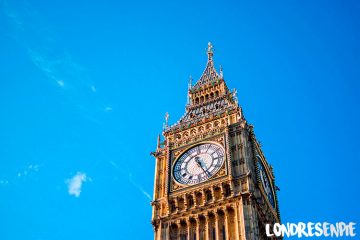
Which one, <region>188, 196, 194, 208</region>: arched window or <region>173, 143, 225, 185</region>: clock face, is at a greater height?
<region>173, 143, 225, 185</region>: clock face

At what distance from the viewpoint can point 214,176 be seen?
55.6 metres

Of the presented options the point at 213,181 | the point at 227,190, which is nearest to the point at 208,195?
the point at 213,181

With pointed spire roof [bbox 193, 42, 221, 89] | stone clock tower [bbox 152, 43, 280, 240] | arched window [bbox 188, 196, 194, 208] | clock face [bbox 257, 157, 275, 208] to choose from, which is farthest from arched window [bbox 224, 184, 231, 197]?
pointed spire roof [bbox 193, 42, 221, 89]

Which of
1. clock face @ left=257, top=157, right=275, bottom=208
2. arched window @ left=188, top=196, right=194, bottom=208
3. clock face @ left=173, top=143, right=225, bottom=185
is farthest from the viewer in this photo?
clock face @ left=257, top=157, right=275, bottom=208

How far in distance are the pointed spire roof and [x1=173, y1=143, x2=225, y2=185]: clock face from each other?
19.1m

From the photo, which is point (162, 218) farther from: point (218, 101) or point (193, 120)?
point (218, 101)

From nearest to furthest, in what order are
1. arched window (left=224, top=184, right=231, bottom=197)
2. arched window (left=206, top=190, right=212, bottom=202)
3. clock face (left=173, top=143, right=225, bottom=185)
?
arched window (left=224, top=184, right=231, bottom=197) < arched window (left=206, top=190, right=212, bottom=202) < clock face (left=173, top=143, right=225, bottom=185)

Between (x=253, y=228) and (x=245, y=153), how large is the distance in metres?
9.99

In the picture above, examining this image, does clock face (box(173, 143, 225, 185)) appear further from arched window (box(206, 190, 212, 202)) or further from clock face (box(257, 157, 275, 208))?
clock face (box(257, 157, 275, 208))

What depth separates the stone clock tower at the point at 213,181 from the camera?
5188 centimetres

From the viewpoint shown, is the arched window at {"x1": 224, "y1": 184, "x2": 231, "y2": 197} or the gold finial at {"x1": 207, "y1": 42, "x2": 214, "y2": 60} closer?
the arched window at {"x1": 224, "y1": 184, "x2": 231, "y2": 197}

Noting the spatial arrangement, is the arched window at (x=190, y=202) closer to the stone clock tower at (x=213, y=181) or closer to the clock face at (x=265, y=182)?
the stone clock tower at (x=213, y=181)

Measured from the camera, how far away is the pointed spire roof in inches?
3046

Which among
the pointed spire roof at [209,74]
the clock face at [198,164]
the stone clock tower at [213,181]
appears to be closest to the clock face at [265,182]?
the stone clock tower at [213,181]
